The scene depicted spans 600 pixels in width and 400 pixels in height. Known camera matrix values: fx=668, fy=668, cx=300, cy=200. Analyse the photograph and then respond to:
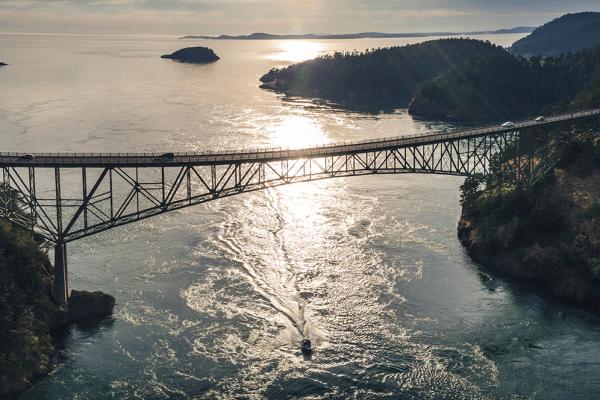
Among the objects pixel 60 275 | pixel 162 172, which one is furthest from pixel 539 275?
pixel 60 275

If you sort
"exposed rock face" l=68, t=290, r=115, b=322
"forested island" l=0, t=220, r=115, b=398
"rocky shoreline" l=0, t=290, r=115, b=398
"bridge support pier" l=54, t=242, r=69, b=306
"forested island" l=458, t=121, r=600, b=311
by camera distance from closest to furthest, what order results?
"forested island" l=0, t=220, r=115, b=398
"rocky shoreline" l=0, t=290, r=115, b=398
"bridge support pier" l=54, t=242, r=69, b=306
"exposed rock face" l=68, t=290, r=115, b=322
"forested island" l=458, t=121, r=600, b=311

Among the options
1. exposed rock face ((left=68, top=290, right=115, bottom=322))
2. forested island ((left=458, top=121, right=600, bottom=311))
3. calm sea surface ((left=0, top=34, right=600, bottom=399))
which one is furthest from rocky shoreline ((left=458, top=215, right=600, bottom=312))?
exposed rock face ((left=68, top=290, right=115, bottom=322))

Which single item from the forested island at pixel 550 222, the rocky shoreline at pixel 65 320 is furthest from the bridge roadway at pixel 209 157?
the rocky shoreline at pixel 65 320

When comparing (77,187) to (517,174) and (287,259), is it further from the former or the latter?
(517,174)

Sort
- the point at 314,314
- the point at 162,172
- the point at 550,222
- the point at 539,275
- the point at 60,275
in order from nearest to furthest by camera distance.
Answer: the point at 60,275
the point at 314,314
the point at 162,172
the point at 539,275
the point at 550,222

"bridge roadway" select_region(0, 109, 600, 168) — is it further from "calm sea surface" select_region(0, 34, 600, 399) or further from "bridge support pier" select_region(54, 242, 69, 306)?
"calm sea surface" select_region(0, 34, 600, 399)

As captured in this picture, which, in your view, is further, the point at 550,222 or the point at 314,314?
the point at 550,222

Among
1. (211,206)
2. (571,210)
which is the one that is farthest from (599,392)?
(211,206)

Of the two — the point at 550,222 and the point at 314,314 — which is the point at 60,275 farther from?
the point at 550,222
